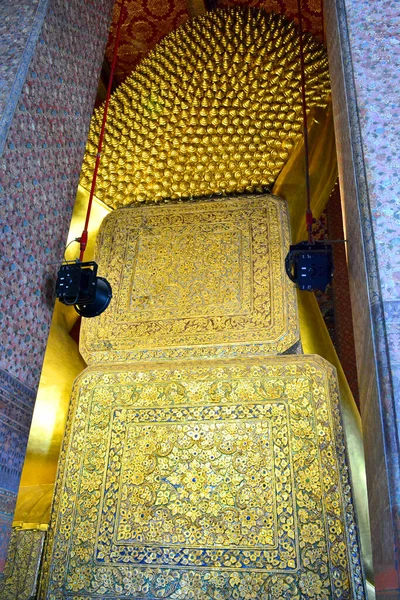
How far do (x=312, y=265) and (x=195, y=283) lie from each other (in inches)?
46.7

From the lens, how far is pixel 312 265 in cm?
232

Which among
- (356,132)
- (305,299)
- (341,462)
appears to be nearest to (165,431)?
(341,462)

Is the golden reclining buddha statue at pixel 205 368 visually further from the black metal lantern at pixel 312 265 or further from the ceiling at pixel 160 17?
the black metal lantern at pixel 312 265

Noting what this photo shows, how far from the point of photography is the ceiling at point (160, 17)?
13.8 feet

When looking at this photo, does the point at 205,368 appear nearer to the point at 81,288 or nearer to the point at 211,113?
the point at 81,288

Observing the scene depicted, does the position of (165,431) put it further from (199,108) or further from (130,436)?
(199,108)

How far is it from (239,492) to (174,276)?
1327 millimetres

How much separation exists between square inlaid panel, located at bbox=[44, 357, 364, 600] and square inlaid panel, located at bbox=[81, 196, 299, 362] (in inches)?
6.8

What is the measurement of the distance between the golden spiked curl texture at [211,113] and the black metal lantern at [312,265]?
1492mm

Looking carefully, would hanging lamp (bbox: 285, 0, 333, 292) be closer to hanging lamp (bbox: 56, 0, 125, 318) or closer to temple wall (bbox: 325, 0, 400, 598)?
temple wall (bbox: 325, 0, 400, 598)

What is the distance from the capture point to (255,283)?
3336 mm

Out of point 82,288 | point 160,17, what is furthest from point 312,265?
point 160,17

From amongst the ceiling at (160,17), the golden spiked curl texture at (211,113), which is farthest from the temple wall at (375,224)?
the ceiling at (160,17)

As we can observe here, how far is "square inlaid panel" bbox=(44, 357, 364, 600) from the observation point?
8.05ft
